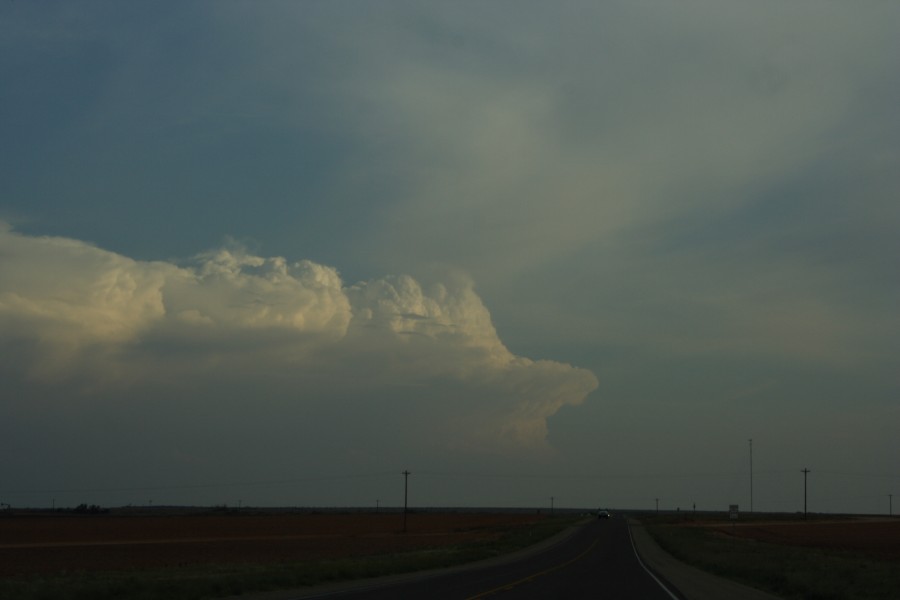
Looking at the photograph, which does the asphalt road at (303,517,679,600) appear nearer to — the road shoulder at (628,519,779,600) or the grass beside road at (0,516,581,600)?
the road shoulder at (628,519,779,600)

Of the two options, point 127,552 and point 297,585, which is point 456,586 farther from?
point 127,552

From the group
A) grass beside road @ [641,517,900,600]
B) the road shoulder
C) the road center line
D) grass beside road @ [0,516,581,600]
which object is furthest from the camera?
the road shoulder

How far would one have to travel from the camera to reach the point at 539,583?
1335 inches

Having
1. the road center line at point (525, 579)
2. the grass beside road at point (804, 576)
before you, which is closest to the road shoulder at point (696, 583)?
the grass beside road at point (804, 576)

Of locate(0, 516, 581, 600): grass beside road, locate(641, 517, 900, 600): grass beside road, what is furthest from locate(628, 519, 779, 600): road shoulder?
locate(0, 516, 581, 600): grass beside road

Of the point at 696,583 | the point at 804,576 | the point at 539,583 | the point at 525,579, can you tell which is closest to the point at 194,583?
the point at 539,583

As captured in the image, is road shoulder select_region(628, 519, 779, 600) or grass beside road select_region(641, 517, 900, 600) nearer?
grass beside road select_region(641, 517, 900, 600)

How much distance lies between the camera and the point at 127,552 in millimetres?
69125

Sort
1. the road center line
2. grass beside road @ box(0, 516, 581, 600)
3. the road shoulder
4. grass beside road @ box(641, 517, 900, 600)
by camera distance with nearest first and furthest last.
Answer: grass beside road @ box(0, 516, 581, 600) < the road center line < grass beside road @ box(641, 517, 900, 600) < the road shoulder

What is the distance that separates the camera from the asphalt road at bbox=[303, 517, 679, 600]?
28.5m

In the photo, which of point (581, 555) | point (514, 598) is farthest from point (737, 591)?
point (581, 555)

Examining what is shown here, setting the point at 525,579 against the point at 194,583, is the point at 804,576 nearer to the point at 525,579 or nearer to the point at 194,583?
the point at 525,579

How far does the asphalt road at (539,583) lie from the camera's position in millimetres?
28516

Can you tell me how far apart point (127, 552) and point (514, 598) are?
165 ft
